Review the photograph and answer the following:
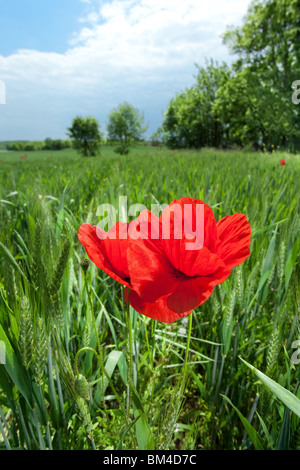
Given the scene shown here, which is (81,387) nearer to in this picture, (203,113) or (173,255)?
(173,255)

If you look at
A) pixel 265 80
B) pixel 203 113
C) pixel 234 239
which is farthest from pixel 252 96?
pixel 234 239

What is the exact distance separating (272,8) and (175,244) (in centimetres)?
2160

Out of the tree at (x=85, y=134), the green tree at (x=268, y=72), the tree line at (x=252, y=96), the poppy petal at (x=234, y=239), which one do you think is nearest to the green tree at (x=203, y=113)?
the tree line at (x=252, y=96)

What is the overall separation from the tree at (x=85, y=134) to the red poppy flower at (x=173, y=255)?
26.8m

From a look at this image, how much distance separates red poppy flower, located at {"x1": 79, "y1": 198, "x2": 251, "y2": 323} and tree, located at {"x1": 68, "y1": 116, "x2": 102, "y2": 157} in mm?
26838

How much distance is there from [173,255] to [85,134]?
28281 millimetres

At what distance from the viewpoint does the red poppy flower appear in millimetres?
259

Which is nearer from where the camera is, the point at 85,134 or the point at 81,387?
the point at 81,387

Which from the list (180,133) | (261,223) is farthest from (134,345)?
(180,133)

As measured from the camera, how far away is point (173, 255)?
0.28 m

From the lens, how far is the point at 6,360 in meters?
0.35

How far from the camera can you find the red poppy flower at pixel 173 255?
26 centimetres

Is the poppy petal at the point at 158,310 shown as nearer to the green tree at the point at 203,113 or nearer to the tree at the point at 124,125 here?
the green tree at the point at 203,113

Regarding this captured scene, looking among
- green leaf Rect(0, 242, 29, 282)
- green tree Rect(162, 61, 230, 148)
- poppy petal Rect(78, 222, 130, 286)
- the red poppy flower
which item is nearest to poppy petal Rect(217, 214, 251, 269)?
the red poppy flower
